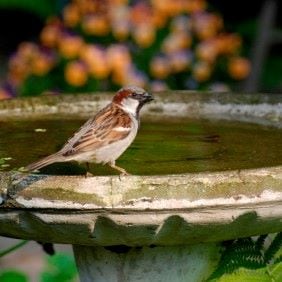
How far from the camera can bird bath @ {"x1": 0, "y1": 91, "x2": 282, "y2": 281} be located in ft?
9.07

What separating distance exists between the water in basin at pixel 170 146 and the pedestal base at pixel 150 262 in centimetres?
26

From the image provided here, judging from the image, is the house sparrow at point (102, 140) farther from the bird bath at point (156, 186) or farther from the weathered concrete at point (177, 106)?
the weathered concrete at point (177, 106)

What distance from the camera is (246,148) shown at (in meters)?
3.58

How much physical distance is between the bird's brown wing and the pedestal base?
35cm

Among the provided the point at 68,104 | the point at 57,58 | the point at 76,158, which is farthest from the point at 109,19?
the point at 76,158

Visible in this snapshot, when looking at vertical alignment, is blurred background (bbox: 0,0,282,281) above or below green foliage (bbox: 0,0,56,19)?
above

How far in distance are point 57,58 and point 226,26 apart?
2.12 m

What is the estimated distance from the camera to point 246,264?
332 cm

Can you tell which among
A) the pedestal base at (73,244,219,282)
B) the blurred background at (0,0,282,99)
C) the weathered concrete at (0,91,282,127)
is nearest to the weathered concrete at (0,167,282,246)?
the pedestal base at (73,244,219,282)

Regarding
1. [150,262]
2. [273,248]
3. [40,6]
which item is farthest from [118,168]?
[40,6]

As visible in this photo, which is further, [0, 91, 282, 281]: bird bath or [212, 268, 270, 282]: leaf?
[212, 268, 270, 282]: leaf

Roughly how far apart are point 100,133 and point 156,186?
471 millimetres

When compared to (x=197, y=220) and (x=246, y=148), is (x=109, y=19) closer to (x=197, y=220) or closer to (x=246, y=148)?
(x=246, y=148)

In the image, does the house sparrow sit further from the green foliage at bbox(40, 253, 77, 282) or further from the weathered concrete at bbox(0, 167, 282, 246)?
the green foliage at bbox(40, 253, 77, 282)
